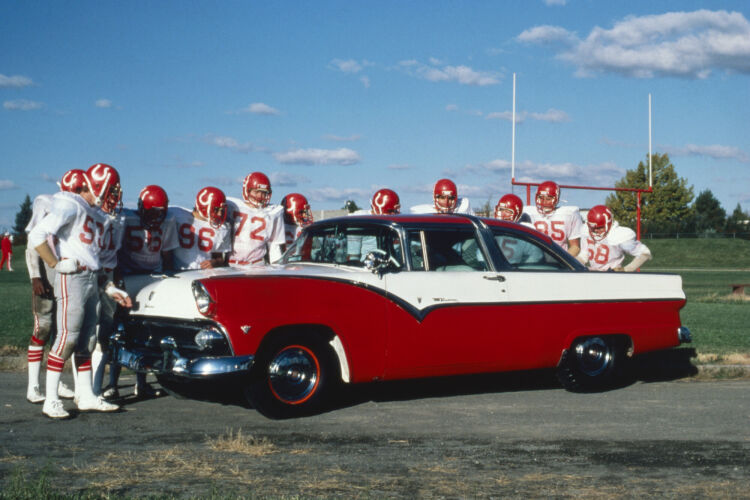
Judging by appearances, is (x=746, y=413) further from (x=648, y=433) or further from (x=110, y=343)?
(x=110, y=343)

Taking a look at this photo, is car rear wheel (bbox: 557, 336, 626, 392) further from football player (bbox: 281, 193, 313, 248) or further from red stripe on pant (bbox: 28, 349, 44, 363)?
red stripe on pant (bbox: 28, 349, 44, 363)

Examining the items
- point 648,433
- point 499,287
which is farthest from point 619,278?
point 648,433

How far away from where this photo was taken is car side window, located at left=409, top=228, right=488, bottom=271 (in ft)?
24.7

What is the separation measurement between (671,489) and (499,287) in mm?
3057

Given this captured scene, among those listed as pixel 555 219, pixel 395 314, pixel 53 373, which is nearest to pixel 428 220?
pixel 395 314

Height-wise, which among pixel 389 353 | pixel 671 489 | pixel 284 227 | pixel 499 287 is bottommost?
pixel 671 489

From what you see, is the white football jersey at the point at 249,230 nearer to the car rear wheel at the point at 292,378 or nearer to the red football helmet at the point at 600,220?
the car rear wheel at the point at 292,378

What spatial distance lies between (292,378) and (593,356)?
311cm

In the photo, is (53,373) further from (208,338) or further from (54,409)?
(208,338)

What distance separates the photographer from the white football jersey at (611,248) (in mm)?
11297

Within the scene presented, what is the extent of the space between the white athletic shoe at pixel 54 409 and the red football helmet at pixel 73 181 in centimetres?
190

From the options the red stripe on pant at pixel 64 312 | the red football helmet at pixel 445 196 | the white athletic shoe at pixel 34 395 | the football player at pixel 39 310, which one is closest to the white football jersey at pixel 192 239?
the football player at pixel 39 310

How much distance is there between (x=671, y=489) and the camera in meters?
4.89

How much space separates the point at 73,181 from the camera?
26.3 feet
